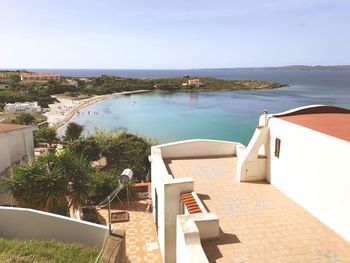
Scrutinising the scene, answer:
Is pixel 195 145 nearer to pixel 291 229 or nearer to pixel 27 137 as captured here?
pixel 291 229

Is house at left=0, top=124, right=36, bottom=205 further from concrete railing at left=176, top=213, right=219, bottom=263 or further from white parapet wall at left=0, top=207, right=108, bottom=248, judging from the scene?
concrete railing at left=176, top=213, right=219, bottom=263

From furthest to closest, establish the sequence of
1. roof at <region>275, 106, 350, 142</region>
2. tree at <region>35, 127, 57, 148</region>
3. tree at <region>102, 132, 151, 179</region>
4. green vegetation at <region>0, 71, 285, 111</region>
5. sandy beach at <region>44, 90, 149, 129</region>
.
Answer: green vegetation at <region>0, 71, 285, 111</region>
sandy beach at <region>44, 90, 149, 129</region>
tree at <region>35, 127, 57, 148</region>
tree at <region>102, 132, 151, 179</region>
roof at <region>275, 106, 350, 142</region>

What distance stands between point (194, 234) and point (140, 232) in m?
7.13

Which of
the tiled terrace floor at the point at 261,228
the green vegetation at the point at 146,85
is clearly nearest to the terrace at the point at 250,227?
the tiled terrace floor at the point at 261,228

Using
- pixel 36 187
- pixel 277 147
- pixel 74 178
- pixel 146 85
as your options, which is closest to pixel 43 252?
pixel 36 187

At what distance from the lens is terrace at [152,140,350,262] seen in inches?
258

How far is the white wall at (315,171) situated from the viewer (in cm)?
704

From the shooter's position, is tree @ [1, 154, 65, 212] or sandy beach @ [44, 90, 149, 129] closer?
tree @ [1, 154, 65, 212]

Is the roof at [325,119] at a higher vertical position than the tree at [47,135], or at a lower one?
higher

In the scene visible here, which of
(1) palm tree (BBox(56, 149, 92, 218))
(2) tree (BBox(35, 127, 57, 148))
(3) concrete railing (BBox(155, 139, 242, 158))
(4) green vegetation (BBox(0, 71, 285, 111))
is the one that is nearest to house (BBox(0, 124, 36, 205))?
(1) palm tree (BBox(56, 149, 92, 218))

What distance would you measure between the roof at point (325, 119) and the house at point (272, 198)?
0.09ft

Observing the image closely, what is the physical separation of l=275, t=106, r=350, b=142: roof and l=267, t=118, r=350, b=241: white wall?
0.35 m

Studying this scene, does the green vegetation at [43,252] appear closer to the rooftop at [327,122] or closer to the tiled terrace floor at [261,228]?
the tiled terrace floor at [261,228]

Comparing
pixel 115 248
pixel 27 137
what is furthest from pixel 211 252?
pixel 27 137
